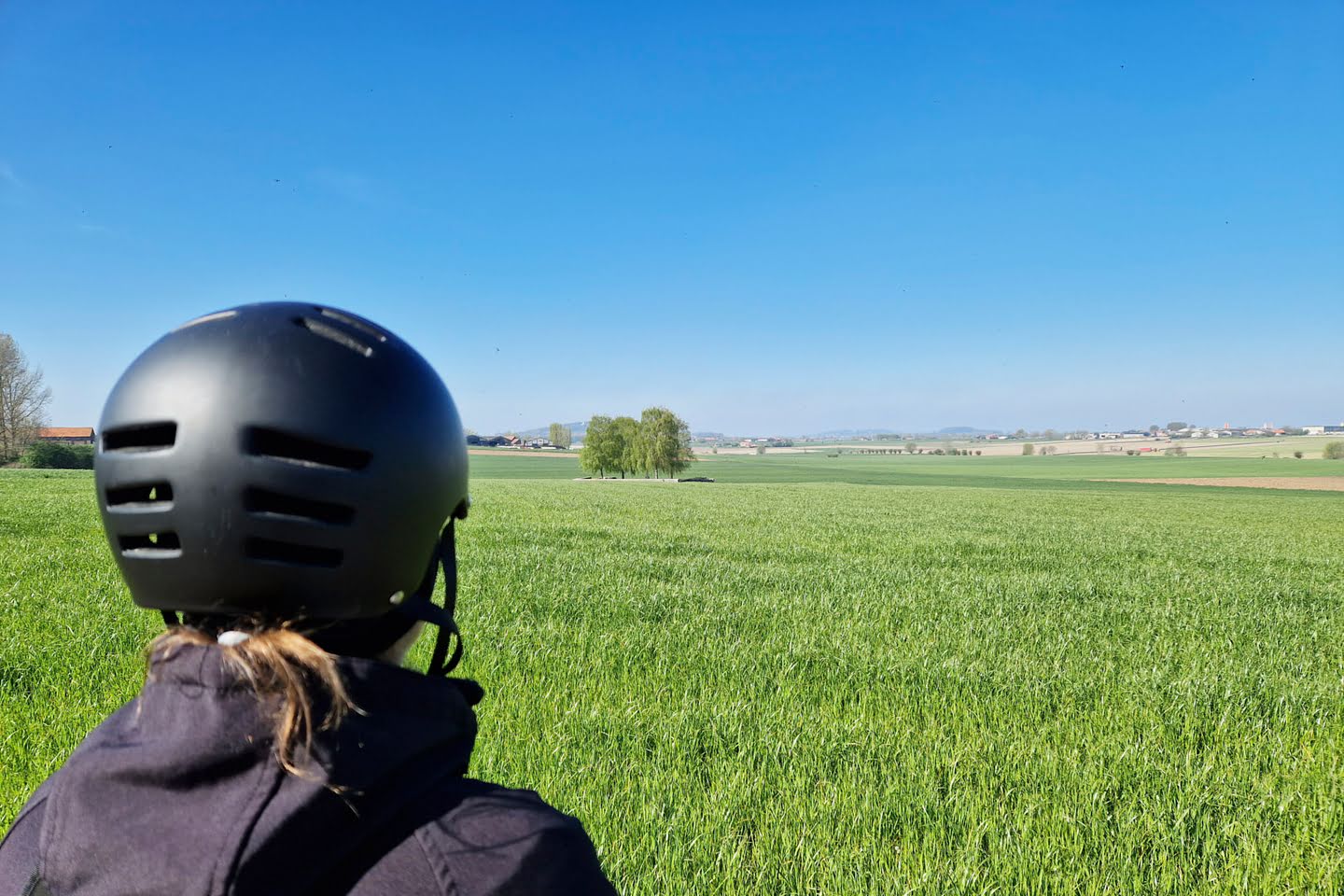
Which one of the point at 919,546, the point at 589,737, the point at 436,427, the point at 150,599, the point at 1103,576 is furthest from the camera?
the point at 919,546

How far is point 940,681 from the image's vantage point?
6445 mm

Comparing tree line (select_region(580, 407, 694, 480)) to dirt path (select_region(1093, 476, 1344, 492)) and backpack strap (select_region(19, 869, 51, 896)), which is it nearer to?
dirt path (select_region(1093, 476, 1344, 492))

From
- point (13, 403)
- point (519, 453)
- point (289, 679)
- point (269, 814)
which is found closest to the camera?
point (269, 814)

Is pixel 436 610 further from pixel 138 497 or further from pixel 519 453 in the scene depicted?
pixel 519 453

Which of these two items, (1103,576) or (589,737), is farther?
(1103,576)

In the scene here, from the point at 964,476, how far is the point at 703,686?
93.2 m

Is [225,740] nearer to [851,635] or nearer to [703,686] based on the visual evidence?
[703,686]

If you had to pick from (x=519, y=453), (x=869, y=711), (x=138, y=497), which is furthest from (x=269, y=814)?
(x=519, y=453)

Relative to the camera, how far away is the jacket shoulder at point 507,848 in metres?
1.15

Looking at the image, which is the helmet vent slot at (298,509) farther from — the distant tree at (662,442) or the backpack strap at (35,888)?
the distant tree at (662,442)

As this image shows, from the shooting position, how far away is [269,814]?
3.66 feet

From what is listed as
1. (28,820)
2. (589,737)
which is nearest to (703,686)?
(589,737)

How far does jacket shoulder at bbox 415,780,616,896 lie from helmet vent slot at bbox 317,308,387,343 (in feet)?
3.49

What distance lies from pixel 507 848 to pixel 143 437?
1281 millimetres
